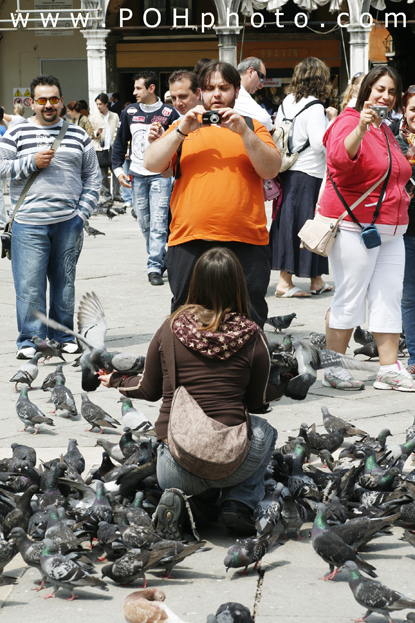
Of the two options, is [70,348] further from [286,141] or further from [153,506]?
[153,506]

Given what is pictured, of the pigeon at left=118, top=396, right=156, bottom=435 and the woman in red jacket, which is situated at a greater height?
the woman in red jacket

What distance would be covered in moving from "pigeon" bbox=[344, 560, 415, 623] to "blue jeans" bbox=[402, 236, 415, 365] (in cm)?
359

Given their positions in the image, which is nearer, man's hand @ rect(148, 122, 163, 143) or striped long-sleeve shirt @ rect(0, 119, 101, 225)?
man's hand @ rect(148, 122, 163, 143)

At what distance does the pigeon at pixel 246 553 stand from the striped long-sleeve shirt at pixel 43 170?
4121mm

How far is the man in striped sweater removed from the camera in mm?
6941

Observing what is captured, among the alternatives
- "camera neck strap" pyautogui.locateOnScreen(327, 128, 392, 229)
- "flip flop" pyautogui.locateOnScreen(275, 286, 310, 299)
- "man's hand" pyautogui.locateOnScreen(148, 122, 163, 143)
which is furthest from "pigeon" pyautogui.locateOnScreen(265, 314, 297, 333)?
"man's hand" pyautogui.locateOnScreen(148, 122, 163, 143)

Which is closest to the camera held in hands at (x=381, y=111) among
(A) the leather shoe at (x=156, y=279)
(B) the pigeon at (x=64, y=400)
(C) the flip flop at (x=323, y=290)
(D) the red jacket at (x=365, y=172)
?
(D) the red jacket at (x=365, y=172)

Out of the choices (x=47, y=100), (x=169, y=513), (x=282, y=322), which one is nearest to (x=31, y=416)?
(x=169, y=513)

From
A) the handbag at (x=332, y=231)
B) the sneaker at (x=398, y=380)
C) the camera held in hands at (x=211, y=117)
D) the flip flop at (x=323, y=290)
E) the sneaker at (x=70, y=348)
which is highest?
the camera held in hands at (x=211, y=117)

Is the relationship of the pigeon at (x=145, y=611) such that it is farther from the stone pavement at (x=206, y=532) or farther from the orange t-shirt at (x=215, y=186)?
the orange t-shirt at (x=215, y=186)

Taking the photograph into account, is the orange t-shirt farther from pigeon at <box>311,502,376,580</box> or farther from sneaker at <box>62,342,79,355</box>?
sneaker at <box>62,342,79,355</box>

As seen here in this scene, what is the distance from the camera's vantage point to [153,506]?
3.97 m

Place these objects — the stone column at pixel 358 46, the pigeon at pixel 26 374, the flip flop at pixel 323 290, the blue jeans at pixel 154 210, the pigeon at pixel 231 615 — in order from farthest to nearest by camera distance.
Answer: the stone column at pixel 358 46 < the blue jeans at pixel 154 210 < the flip flop at pixel 323 290 < the pigeon at pixel 26 374 < the pigeon at pixel 231 615

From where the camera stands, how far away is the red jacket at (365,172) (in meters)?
5.61
